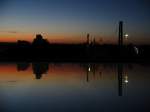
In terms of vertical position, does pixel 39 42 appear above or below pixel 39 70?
below

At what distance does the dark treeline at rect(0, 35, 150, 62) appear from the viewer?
64.4 metres

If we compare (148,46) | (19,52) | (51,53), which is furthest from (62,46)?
(148,46)

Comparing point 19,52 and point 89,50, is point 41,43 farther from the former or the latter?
point 89,50

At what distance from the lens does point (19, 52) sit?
251 ft

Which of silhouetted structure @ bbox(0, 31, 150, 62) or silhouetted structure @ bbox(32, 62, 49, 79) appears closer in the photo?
silhouetted structure @ bbox(32, 62, 49, 79)

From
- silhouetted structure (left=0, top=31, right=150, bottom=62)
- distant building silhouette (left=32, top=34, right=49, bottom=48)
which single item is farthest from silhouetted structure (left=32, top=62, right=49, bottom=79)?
distant building silhouette (left=32, top=34, right=49, bottom=48)

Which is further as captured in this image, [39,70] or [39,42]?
[39,42]

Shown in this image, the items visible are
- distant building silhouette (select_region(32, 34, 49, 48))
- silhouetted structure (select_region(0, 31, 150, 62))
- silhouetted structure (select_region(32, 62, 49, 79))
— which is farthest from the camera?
distant building silhouette (select_region(32, 34, 49, 48))

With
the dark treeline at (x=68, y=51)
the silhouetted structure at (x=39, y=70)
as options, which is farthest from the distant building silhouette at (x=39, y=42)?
the silhouetted structure at (x=39, y=70)

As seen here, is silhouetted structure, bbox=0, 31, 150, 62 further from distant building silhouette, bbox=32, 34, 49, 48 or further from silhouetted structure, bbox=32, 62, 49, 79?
silhouetted structure, bbox=32, 62, 49, 79

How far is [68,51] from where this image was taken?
7744 centimetres

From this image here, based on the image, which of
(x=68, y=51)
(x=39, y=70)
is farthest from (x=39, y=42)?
(x=39, y=70)

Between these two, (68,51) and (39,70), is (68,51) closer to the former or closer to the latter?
(68,51)

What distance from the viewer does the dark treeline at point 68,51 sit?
64375mm
